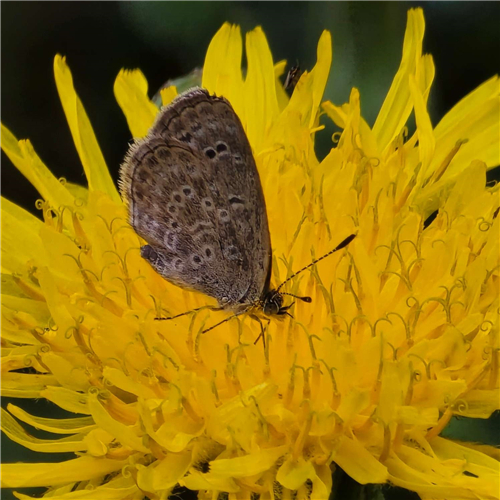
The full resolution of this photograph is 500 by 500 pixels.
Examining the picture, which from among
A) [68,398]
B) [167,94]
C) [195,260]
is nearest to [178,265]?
[195,260]

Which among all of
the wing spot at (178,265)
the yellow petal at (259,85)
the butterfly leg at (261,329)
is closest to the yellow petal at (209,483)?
the butterfly leg at (261,329)

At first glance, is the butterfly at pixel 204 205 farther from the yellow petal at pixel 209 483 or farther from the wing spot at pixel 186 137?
the yellow petal at pixel 209 483

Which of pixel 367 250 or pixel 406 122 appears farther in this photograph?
pixel 406 122

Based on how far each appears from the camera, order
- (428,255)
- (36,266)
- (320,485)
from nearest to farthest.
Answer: (320,485)
(428,255)
(36,266)

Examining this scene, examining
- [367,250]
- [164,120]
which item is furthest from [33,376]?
[367,250]

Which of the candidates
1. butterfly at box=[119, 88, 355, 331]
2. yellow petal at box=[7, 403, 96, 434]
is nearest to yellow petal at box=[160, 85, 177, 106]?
butterfly at box=[119, 88, 355, 331]

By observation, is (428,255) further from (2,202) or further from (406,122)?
(2,202)

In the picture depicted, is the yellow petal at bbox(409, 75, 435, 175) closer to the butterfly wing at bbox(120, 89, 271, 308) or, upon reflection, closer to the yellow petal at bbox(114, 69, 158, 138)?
the butterfly wing at bbox(120, 89, 271, 308)
